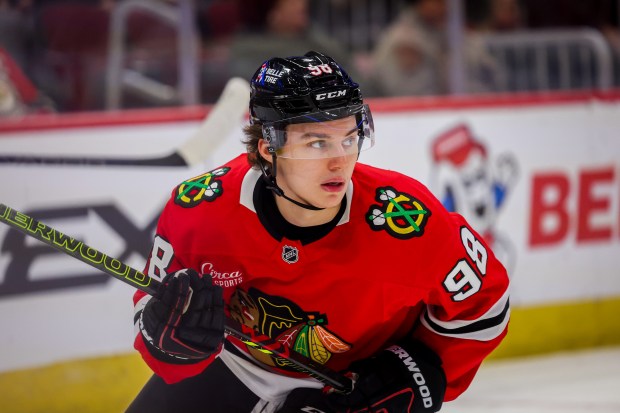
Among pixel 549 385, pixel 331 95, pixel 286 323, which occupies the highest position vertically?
pixel 331 95

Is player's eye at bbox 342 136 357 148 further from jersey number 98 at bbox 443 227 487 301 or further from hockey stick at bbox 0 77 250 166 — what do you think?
hockey stick at bbox 0 77 250 166

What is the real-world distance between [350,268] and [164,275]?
0.38 m

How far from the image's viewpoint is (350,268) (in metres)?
2.24

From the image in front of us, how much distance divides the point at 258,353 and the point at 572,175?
2.67m

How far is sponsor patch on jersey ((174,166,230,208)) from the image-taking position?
7.52ft

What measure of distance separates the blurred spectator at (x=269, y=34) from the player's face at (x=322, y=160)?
93.4 inches

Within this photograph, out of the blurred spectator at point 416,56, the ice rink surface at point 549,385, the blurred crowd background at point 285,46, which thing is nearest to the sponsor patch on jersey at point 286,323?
the ice rink surface at point 549,385

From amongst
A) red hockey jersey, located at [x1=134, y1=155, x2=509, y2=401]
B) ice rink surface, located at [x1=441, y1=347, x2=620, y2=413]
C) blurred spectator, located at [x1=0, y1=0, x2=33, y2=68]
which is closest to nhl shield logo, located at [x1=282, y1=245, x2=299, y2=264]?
red hockey jersey, located at [x1=134, y1=155, x2=509, y2=401]

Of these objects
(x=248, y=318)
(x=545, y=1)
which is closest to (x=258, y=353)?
(x=248, y=318)

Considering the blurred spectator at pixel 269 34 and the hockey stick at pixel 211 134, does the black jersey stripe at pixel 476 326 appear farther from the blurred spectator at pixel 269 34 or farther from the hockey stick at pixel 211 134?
the blurred spectator at pixel 269 34

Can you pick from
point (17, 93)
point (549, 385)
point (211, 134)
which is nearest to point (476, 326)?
point (211, 134)

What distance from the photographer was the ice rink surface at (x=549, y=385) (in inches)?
155

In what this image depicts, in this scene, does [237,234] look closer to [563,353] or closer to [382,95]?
[382,95]

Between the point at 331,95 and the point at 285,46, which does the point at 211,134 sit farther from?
the point at 331,95
